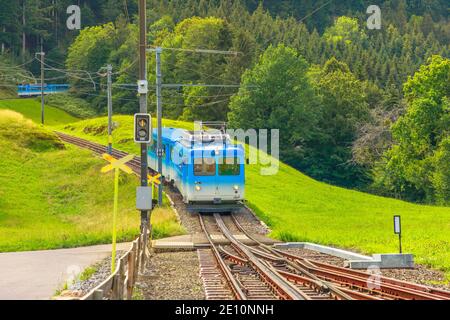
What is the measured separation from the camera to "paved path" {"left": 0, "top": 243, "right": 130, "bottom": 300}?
2008 cm

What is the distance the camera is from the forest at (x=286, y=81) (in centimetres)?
7838

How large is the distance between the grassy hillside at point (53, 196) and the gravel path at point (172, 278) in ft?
21.0

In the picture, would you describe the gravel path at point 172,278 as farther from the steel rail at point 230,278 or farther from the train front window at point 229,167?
the train front window at point 229,167

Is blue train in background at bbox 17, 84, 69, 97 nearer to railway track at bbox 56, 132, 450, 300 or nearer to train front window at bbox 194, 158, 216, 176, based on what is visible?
train front window at bbox 194, 158, 216, 176

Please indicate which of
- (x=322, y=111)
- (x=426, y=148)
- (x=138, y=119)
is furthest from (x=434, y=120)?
(x=138, y=119)

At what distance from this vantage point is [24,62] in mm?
138000

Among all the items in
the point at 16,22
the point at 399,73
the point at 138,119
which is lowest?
the point at 138,119

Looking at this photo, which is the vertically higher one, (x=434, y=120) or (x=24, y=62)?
(x=24, y=62)

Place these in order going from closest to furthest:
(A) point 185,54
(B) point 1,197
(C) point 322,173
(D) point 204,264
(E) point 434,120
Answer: (D) point 204,264 < (B) point 1,197 < (E) point 434,120 < (C) point 322,173 < (A) point 185,54

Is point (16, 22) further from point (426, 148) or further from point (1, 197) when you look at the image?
point (1, 197)

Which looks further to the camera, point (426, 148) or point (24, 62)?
point (24, 62)

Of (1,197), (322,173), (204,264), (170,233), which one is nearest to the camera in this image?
(204,264)

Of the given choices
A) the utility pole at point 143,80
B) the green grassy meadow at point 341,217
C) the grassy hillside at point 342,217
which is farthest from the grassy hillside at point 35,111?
the utility pole at point 143,80

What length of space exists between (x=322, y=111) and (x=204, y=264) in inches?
3248
